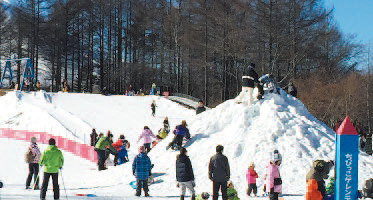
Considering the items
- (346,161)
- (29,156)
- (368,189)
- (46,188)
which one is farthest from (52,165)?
(368,189)

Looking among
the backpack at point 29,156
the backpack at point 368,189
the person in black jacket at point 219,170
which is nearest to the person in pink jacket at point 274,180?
the person in black jacket at point 219,170

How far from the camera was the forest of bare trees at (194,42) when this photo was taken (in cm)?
3484

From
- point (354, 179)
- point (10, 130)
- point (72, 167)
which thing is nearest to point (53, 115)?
point (10, 130)

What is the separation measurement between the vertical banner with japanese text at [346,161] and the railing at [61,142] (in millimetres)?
15216

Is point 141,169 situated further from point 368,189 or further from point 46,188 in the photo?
point 368,189

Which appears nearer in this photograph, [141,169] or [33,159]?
[141,169]

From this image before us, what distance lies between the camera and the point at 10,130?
2688cm

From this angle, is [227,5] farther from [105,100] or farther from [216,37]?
[105,100]

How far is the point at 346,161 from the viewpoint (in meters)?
7.29

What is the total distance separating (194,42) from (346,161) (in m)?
38.5

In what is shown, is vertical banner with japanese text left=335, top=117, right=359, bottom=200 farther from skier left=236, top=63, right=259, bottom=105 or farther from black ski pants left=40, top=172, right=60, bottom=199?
skier left=236, top=63, right=259, bottom=105

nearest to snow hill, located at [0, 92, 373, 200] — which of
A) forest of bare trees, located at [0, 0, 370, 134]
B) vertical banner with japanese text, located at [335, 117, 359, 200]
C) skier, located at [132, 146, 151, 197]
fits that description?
skier, located at [132, 146, 151, 197]

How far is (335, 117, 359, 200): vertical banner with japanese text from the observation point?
7.28 metres

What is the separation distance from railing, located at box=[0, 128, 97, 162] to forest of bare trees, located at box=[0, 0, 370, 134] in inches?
630
